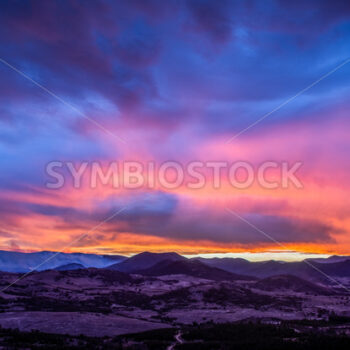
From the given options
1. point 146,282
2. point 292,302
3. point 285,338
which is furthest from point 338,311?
point 146,282

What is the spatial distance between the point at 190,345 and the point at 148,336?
6.16m

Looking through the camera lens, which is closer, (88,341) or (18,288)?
(88,341)

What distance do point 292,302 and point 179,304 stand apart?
2341 centimetres

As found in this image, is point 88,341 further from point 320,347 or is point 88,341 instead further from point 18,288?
point 18,288

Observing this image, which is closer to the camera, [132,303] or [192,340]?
[192,340]

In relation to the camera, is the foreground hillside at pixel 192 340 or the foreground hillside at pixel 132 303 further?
the foreground hillside at pixel 132 303

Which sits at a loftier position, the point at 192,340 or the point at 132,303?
the point at 132,303

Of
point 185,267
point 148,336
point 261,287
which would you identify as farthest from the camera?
point 185,267

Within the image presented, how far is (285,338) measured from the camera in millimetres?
36312

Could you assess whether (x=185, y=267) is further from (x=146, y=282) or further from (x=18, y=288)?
(x=18, y=288)

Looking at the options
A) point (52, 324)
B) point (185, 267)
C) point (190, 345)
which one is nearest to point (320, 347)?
A: point (190, 345)

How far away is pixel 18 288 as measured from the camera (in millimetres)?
90750

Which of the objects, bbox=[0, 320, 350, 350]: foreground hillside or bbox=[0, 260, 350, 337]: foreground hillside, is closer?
bbox=[0, 320, 350, 350]: foreground hillside

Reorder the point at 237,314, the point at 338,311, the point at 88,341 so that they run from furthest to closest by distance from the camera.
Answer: the point at 338,311 < the point at 237,314 < the point at 88,341
